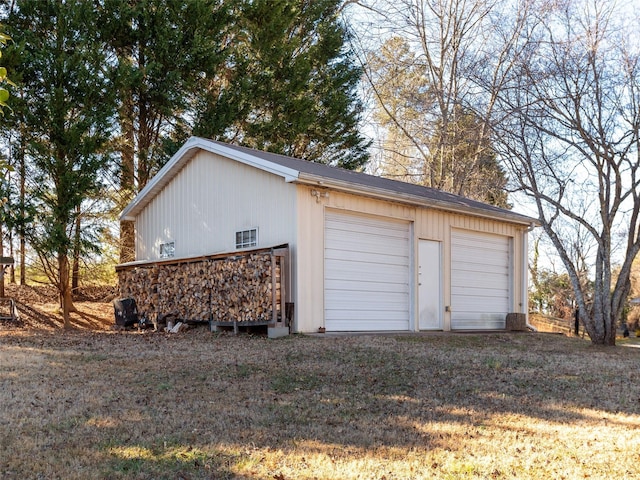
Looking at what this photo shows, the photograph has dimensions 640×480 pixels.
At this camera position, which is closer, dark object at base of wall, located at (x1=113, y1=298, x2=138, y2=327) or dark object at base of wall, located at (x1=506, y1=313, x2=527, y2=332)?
dark object at base of wall, located at (x1=113, y1=298, x2=138, y2=327)

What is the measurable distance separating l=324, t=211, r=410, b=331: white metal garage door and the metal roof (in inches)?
24.2

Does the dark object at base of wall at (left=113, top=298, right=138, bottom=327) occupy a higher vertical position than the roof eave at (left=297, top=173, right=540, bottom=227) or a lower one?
lower

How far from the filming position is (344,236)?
38.7 feet

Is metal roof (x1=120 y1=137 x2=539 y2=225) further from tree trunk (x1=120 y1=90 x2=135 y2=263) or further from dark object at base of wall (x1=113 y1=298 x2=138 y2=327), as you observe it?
dark object at base of wall (x1=113 y1=298 x2=138 y2=327)

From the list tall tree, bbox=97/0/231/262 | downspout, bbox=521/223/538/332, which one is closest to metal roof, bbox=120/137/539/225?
downspout, bbox=521/223/538/332

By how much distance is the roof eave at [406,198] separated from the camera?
10.9 metres

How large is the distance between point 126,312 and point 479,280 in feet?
26.1

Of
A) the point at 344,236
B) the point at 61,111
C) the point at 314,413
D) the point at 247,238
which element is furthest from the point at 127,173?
the point at 314,413

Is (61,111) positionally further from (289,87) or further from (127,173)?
(289,87)

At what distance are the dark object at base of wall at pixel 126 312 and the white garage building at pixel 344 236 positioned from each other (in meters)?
1.42

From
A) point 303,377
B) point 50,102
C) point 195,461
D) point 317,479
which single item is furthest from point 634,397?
point 50,102

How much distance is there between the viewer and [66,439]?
15.6ft

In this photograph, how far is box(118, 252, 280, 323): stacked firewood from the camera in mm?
10984

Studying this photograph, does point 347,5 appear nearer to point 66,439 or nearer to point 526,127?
point 526,127
